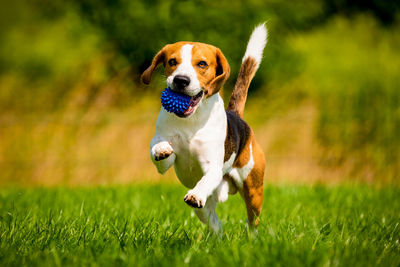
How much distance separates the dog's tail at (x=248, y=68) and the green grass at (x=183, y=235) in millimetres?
1055

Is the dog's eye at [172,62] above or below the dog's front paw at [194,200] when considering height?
above

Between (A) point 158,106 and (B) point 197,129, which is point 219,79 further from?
(A) point 158,106

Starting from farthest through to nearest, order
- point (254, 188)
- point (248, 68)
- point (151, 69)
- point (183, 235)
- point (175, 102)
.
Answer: point (248, 68), point (254, 188), point (183, 235), point (151, 69), point (175, 102)

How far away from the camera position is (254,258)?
2.37 metres

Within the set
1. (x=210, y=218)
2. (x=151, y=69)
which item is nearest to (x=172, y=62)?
(x=151, y=69)

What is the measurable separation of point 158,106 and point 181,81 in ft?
22.2

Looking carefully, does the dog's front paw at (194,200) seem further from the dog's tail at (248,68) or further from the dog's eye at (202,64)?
the dog's tail at (248,68)

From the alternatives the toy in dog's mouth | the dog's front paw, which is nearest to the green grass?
the dog's front paw

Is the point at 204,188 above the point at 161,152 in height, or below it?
below

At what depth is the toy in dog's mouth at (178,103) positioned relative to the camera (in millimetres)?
2727

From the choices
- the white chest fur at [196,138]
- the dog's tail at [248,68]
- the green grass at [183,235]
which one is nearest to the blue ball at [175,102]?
the white chest fur at [196,138]

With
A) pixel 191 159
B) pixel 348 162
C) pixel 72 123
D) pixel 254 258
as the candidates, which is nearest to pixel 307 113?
pixel 348 162

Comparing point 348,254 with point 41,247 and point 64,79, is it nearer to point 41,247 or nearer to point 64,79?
point 41,247

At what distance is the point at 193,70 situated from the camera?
2836 mm
